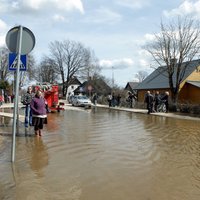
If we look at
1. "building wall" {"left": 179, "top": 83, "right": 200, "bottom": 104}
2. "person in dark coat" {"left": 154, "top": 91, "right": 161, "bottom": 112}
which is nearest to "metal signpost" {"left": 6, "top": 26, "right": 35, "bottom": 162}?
"person in dark coat" {"left": 154, "top": 91, "right": 161, "bottom": 112}

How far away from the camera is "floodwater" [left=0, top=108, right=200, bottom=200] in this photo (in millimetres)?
5871

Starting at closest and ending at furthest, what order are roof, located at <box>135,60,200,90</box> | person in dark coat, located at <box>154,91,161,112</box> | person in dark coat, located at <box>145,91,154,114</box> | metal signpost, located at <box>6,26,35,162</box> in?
metal signpost, located at <box>6,26,35,162</box>
person in dark coat, located at <box>145,91,154,114</box>
person in dark coat, located at <box>154,91,161,112</box>
roof, located at <box>135,60,200,90</box>

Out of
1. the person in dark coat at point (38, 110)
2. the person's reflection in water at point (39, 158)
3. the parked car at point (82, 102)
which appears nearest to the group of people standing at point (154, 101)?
the parked car at point (82, 102)

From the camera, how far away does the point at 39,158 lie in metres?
8.59

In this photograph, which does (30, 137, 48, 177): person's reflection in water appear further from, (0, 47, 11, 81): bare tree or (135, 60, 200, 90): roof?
(0, 47, 11, 81): bare tree

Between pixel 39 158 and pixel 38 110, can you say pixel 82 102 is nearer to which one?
pixel 38 110

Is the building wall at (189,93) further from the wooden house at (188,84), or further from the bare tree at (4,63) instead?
the bare tree at (4,63)

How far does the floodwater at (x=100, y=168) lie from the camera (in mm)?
5871

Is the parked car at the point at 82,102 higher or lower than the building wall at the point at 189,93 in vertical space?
lower

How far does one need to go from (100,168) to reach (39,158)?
1727 mm

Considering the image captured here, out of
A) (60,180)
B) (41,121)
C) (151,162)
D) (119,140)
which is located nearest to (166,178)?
(151,162)

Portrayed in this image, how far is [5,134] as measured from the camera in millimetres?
12695

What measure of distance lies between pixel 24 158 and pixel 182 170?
3.58 meters

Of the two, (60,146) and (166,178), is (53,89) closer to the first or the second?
(60,146)
